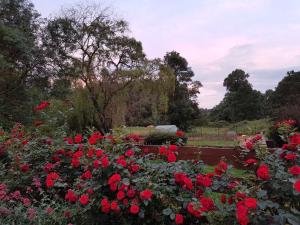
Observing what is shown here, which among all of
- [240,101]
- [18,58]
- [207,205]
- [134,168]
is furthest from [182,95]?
[207,205]

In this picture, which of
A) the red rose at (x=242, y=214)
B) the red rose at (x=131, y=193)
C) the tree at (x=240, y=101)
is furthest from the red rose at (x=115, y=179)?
the tree at (x=240, y=101)

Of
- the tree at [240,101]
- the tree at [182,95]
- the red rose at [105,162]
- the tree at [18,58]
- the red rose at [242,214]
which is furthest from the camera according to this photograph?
the tree at [240,101]

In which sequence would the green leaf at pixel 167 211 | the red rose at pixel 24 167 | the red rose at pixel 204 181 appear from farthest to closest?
the red rose at pixel 24 167, the red rose at pixel 204 181, the green leaf at pixel 167 211

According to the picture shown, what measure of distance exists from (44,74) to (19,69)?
1.43 meters

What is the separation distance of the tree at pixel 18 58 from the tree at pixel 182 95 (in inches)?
582

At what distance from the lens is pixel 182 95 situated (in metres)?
35.8

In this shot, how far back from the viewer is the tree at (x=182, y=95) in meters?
32.4

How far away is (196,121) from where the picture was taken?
34.6 m

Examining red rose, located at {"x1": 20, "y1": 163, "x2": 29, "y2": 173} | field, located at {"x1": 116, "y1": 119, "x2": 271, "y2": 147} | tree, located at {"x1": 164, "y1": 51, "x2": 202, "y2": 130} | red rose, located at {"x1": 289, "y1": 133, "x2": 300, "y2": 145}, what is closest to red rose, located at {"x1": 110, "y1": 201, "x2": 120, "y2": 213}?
field, located at {"x1": 116, "y1": 119, "x2": 271, "y2": 147}

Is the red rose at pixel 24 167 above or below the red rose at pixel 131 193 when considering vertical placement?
above

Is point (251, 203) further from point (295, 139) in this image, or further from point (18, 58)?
point (18, 58)

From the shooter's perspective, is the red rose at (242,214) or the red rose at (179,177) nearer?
the red rose at (242,214)

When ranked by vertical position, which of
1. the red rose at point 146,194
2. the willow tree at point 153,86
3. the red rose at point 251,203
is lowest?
the red rose at point 146,194

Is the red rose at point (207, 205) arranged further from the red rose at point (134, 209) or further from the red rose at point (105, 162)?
the red rose at point (105, 162)
